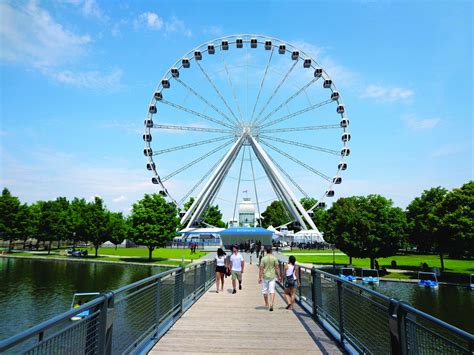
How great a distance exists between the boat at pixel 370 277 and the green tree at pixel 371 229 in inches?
167

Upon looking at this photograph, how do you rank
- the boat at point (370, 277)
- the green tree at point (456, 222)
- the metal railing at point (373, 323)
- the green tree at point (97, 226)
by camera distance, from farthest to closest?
1. the green tree at point (97, 226)
2. the green tree at point (456, 222)
3. the boat at point (370, 277)
4. the metal railing at point (373, 323)

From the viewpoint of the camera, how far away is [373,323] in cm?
538

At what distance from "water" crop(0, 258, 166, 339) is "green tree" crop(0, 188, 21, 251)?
82.9 ft

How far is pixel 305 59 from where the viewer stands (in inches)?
1794

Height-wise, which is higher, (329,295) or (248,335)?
(329,295)

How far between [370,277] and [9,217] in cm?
6258

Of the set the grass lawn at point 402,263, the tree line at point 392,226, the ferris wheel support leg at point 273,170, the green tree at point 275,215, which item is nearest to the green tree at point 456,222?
the tree line at point 392,226

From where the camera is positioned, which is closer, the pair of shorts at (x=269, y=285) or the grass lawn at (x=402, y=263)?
the pair of shorts at (x=269, y=285)

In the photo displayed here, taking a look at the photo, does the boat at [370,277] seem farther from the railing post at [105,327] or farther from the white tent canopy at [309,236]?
the railing post at [105,327]

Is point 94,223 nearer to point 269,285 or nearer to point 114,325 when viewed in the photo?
point 269,285

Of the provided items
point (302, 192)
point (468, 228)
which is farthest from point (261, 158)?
point (468, 228)

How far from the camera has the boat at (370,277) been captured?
105 feet

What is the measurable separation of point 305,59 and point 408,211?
169 ft

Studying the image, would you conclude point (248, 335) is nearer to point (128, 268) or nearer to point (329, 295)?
point (329, 295)
